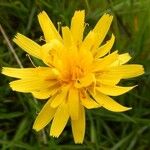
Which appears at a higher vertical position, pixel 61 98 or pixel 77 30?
pixel 77 30

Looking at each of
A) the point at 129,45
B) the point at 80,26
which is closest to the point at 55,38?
the point at 80,26

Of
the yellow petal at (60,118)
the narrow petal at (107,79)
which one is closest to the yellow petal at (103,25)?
the narrow petal at (107,79)

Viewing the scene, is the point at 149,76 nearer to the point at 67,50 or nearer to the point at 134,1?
the point at 134,1

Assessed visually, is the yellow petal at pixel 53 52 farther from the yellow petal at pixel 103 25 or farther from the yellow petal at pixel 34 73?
the yellow petal at pixel 103 25

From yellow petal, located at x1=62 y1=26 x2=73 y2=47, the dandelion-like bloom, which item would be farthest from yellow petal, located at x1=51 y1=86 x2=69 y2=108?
yellow petal, located at x1=62 y1=26 x2=73 y2=47

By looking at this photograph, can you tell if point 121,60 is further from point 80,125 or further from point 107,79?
point 80,125

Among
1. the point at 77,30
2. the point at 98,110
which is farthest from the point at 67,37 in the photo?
→ the point at 98,110
